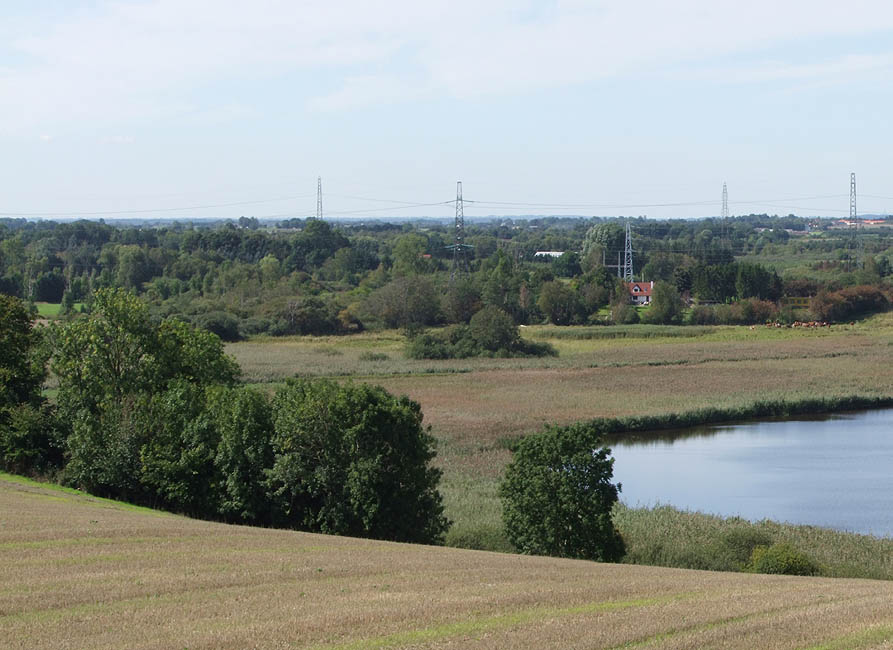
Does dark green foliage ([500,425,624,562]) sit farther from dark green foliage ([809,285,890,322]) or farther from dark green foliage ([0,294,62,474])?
dark green foliage ([809,285,890,322])

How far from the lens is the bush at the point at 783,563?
23.6 meters

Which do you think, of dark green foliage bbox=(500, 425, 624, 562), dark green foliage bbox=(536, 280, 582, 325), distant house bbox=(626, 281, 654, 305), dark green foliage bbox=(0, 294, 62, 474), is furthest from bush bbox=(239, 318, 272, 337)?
dark green foliage bbox=(500, 425, 624, 562)

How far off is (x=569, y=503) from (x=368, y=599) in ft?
34.3

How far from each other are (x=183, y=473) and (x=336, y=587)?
14.2 m

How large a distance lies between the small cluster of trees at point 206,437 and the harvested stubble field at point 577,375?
4.23 m

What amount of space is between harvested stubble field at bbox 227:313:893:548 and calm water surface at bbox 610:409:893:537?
4044 mm

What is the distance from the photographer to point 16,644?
12242 millimetres

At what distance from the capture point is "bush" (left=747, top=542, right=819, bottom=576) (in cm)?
2364

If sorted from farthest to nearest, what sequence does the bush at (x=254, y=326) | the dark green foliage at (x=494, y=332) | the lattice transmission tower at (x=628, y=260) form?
the lattice transmission tower at (x=628, y=260) → the bush at (x=254, y=326) → the dark green foliage at (x=494, y=332)

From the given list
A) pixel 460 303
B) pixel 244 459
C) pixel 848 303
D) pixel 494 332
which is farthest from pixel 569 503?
pixel 848 303

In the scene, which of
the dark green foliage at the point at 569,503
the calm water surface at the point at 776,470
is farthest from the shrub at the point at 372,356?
the dark green foliage at the point at 569,503

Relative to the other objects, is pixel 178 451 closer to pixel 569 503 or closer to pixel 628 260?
pixel 569 503

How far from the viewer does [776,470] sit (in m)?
40.5

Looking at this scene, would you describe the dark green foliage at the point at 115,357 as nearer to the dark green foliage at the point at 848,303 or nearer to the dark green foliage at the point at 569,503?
the dark green foliage at the point at 569,503
